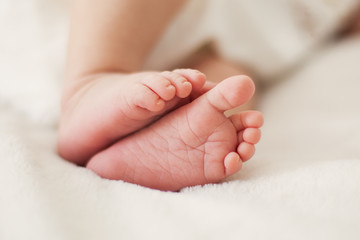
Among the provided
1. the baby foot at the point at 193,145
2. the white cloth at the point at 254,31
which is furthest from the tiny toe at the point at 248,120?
the white cloth at the point at 254,31

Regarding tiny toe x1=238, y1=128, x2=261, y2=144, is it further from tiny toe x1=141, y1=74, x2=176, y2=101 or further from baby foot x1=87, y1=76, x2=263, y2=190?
tiny toe x1=141, y1=74, x2=176, y2=101

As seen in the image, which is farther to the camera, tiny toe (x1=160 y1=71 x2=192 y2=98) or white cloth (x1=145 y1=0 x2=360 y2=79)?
white cloth (x1=145 y1=0 x2=360 y2=79)

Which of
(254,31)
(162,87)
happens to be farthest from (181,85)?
(254,31)

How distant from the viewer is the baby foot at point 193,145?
50 centimetres

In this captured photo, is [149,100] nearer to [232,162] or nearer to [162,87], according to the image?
[162,87]

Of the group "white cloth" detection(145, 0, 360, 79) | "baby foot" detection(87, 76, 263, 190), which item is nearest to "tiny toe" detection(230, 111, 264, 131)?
"baby foot" detection(87, 76, 263, 190)

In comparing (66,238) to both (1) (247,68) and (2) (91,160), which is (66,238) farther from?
(1) (247,68)

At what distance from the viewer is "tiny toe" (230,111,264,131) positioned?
507 mm

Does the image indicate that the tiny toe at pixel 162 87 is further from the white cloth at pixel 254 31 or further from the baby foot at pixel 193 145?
the white cloth at pixel 254 31

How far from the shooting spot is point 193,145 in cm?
53

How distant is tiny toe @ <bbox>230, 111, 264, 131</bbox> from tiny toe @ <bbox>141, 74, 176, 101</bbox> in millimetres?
88

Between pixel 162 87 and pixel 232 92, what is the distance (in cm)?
8

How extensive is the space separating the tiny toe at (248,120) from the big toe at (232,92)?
0.04 meters

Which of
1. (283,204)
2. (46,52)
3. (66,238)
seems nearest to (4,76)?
(46,52)
